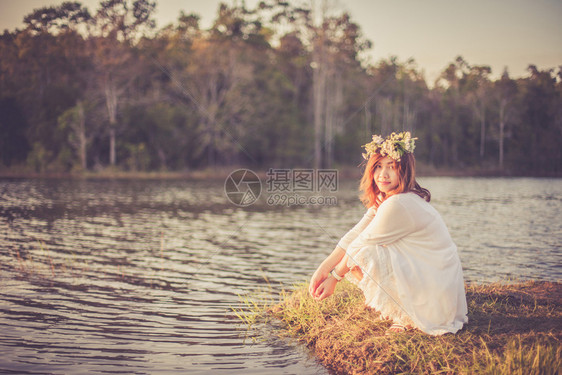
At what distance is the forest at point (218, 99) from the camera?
31234 millimetres

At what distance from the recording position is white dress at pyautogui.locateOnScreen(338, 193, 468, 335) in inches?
143

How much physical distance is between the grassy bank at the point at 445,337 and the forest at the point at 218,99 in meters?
23.7

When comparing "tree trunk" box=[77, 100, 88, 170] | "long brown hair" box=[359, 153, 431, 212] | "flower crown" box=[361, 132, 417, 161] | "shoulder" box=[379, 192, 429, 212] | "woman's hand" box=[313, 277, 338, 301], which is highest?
"tree trunk" box=[77, 100, 88, 170]

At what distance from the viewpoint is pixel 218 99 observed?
34.4 metres

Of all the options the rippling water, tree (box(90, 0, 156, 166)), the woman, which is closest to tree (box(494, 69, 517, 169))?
the rippling water

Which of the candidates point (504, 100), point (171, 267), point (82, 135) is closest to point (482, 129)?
point (504, 100)

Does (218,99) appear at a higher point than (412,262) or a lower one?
higher

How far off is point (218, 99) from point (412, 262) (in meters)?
31.9

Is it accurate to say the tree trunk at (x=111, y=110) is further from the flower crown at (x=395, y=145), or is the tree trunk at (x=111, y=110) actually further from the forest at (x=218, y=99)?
the flower crown at (x=395, y=145)

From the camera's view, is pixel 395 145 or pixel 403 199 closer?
pixel 403 199

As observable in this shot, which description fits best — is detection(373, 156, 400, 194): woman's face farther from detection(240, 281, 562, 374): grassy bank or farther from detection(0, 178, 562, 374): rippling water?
detection(0, 178, 562, 374): rippling water

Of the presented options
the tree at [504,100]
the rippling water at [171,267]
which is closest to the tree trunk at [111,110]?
the rippling water at [171,267]

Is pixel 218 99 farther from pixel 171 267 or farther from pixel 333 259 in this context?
pixel 333 259

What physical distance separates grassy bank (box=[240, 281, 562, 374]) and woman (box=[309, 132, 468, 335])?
0.64 feet
